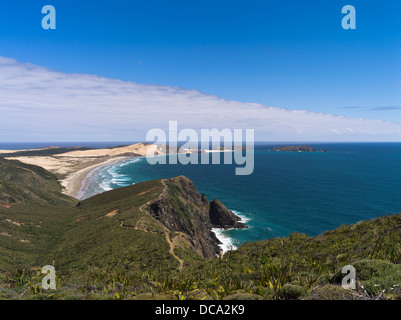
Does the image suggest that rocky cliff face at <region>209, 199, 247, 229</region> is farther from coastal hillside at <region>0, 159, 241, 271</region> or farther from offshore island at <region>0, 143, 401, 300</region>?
offshore island at <region>0, 143, 401, 300</region>

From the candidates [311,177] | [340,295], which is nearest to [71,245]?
[340,295]

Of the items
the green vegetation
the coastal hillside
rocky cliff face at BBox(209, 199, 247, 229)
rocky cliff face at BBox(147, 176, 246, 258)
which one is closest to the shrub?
the green vegetation

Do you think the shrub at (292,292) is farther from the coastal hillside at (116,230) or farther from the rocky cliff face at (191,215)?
the rocky cliff face at (191,215)

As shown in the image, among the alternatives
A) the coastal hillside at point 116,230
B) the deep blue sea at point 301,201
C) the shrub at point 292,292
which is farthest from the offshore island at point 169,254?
the deep blue sea at point 301,201

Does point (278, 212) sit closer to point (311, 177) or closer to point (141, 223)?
point (141, 223)

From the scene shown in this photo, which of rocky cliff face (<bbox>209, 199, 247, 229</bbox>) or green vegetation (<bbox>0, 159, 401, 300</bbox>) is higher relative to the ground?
green vegetation (<bbox>0, 159, 401, 300</bbox>)
